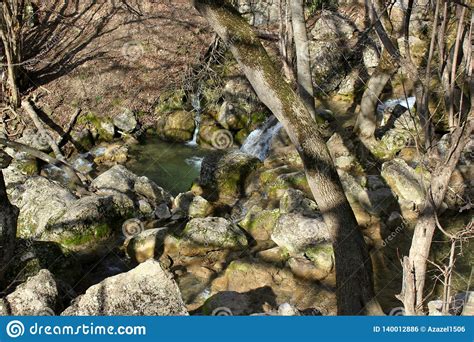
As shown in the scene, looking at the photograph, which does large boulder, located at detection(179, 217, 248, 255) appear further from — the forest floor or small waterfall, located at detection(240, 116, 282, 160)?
the forest floor

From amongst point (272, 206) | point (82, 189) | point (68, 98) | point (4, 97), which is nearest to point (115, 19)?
point (68, 98)

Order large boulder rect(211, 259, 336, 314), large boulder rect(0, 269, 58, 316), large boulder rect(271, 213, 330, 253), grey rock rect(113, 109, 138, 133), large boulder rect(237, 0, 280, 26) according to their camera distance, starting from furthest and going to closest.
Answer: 1. large boulder rect(237, 0, 280, 26)
2. grey rock rect(113, 109, 138, 133)
3. large boulder rect(271, 213, 330, 253)
4. large boulder rect(211, 259, 336, 314)
5. large boulder rect(0, 269, 58, 316)

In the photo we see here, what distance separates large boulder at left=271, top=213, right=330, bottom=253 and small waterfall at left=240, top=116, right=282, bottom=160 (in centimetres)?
441

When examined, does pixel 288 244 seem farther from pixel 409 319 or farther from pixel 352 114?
pixel 352 114

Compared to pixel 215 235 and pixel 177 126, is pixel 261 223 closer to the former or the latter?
pixel 215 235

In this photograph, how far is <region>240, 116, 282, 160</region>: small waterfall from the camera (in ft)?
39.9

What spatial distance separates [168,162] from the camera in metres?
13.5

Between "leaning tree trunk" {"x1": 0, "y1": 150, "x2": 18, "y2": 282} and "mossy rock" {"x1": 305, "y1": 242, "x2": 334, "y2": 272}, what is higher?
"leaning tree trunk" {"x1": 0, "y1": 150, "x2": 18, "y2": 282}

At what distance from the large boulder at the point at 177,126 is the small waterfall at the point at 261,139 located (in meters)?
2.26

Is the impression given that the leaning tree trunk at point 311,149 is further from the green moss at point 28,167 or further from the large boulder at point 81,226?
the green moss at point 28,167

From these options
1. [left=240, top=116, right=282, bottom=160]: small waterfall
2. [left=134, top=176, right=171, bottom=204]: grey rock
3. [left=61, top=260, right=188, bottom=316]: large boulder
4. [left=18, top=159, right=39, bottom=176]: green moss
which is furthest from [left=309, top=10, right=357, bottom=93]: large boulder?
[left=61, top=260, right=188, bottom=316]: large boulder

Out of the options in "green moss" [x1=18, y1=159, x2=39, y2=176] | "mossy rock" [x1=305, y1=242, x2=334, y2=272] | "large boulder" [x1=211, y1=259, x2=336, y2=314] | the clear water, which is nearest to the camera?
"large boulder" [x1=211, y1=259, x2=336, y2=314]

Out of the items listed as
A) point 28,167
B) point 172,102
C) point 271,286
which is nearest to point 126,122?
point 172,102

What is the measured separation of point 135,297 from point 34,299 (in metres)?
1.01
